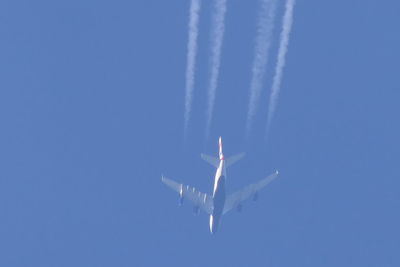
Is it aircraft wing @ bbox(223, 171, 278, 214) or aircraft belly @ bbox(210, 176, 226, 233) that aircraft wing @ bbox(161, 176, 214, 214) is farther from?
aircraft wing @ bbox(223, 171, 278, 214)

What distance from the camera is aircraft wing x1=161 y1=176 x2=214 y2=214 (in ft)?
422

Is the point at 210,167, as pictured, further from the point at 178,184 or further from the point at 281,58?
the point at 281,58

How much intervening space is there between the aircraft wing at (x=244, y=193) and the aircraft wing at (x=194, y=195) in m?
1.67

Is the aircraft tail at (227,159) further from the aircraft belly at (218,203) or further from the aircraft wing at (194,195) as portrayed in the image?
the aircraft wing at (194,195)

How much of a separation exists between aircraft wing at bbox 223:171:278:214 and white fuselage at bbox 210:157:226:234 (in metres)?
1.58

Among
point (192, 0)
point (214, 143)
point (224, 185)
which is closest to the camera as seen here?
point (192, 0)

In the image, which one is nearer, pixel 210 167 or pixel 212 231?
pixel 212 231

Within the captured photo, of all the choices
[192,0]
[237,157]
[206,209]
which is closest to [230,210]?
[206,209]

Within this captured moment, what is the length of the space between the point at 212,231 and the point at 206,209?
115 inches

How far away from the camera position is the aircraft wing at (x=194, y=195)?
128500 mm

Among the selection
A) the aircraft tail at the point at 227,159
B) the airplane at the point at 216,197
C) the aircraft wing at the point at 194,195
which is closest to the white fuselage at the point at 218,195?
the airplane at the point at 216,197

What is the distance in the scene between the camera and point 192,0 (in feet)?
382

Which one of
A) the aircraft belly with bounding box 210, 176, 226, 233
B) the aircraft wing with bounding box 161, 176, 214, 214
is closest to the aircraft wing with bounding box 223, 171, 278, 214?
the aircraft belly with bounding box 210, 176, 226, 233

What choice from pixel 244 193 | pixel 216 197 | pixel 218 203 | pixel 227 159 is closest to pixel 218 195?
pixel 216 197
